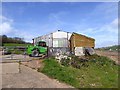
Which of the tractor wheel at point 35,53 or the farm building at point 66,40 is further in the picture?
the farm building at point 66,40

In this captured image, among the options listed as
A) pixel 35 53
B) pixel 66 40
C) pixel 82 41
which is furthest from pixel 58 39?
pixel 35 53

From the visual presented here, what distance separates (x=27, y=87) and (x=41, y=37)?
89.3 feet

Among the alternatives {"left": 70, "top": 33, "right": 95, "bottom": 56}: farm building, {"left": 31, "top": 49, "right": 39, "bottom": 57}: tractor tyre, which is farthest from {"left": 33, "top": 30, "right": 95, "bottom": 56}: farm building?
{"left": 31, "top": 49, "right": 39, "bottom": 57}: tractor tyre

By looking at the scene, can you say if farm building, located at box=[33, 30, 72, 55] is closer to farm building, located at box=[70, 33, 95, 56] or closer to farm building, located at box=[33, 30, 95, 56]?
farm building, located at box=[33, 30, 95, 56]

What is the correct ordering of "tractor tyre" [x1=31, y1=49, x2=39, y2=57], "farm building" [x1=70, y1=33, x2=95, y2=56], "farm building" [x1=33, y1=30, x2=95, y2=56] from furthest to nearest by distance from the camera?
"farm building" [x1=33, y1=30, x2=95, y2=56] < "farm building" [x1=70, y1=33, x2=95, y2=56] < "tractor tyre" [x1=31, y1=49, x2=39, y2=57]

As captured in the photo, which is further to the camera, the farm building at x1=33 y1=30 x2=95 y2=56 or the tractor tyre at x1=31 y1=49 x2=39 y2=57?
the farm building at x1=33 y1=30 x2=95 y2=56

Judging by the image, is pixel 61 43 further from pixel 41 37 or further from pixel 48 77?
pixel 48 77

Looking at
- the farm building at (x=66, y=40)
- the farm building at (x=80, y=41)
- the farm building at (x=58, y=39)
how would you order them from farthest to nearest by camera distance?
the farm building at (x=58, y=39) → the farm building at (x=66, y=40) → the farm building at (x=80, y=41)

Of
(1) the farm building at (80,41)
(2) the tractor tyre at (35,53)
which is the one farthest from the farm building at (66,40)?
(2) the tractor tyre at (35,53)

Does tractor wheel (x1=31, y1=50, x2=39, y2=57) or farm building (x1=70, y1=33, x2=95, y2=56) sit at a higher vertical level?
farm building (x1=70, y1=33, x2=95, y2=56)

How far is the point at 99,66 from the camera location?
16.2 m

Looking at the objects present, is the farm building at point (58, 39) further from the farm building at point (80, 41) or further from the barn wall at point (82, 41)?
the barn wall at point (82, 41)

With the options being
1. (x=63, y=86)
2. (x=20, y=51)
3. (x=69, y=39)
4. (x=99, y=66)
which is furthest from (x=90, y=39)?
(x=63, y=86)

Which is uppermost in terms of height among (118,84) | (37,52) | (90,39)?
(90,39)
